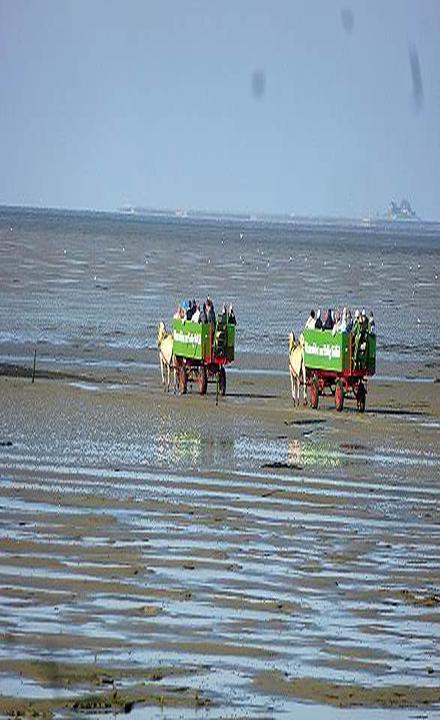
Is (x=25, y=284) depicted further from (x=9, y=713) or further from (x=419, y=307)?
(x=9, y=713)

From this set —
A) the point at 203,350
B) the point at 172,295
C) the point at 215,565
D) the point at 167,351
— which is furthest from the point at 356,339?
the point at 172,295

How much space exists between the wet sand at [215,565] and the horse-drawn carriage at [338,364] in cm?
192

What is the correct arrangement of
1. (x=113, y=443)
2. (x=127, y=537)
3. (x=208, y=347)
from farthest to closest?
(x=208, y=347) < (x=113, y=443) < (x=127, y=537)

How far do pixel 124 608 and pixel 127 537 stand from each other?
2.70 meters

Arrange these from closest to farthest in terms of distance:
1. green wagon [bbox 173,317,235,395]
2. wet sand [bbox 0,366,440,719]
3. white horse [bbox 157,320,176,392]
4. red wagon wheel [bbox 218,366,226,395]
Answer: wet sand [bbox 0,366,440,719] → green wagon [bbox 173,317,235,395] → red wagon wheel [bbox 218,366,226,395] → white horse [bbox 157,320,176,392]

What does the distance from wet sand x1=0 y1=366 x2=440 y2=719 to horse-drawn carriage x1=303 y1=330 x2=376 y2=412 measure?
6.31 ft

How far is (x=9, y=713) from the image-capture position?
927 cm

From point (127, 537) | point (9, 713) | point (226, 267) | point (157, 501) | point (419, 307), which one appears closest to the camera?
point (9, 713)

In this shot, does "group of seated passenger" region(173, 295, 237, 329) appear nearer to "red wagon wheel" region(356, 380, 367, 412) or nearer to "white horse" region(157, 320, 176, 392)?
"white horse" region(157, 320, 176, 392)

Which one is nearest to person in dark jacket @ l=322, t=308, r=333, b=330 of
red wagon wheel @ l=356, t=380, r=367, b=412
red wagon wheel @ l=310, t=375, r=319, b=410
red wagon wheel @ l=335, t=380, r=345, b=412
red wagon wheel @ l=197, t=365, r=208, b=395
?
red wagon wheel @ l=310, t=375, r=319, b=410

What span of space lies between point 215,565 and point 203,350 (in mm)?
13483

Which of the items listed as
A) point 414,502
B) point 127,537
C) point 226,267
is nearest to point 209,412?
point 414,502

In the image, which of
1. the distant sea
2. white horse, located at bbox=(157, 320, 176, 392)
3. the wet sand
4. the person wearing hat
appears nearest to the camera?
the wet sand

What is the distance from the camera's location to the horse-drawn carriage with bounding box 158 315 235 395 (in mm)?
26719
